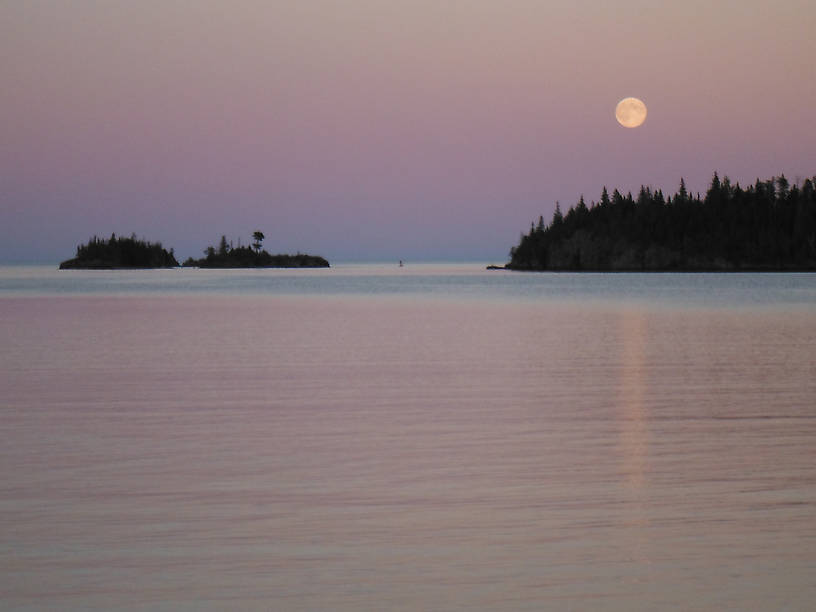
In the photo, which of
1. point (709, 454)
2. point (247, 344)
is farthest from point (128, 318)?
point (709, 454)

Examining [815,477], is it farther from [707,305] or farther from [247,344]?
[707,305]

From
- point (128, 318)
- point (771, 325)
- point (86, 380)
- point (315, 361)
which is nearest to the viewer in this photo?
point (86, 380)

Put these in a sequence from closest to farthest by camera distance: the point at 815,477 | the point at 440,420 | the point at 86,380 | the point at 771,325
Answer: the point at 815,477
the point at 440,420
the point at 86,380
the point at 771,325

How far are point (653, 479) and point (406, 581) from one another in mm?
5014

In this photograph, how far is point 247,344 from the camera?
36.2 metres

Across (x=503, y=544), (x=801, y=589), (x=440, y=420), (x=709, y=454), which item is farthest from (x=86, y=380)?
(x=801, y=589)

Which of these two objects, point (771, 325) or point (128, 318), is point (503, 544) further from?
point (128, 318)

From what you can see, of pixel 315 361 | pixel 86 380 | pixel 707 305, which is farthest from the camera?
pixel 707 305

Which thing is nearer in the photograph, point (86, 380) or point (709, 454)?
point (709, 454)

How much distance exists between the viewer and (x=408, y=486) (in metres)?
12.0

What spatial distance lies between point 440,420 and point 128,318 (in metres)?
40.9

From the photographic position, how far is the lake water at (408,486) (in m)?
8.21

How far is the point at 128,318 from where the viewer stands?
55406 millimetres

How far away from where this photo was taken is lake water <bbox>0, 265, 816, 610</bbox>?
821 cm
